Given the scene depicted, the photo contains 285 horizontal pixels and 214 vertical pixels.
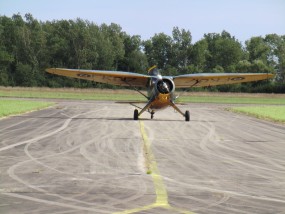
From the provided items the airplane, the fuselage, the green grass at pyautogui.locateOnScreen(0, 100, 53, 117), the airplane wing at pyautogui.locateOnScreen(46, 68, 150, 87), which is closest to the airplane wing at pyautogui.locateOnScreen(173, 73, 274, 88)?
the airplane

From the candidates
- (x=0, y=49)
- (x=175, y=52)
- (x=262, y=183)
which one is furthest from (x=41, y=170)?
(x=175, y=52)

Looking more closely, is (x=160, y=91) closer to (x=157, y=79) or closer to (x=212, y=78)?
(x=157, y=79)

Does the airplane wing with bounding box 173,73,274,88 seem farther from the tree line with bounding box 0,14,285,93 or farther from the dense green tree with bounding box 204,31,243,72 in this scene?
the dense green tree with bounding box 204,31,243,72

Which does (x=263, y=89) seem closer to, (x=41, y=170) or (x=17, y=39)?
(x=17, y=39)

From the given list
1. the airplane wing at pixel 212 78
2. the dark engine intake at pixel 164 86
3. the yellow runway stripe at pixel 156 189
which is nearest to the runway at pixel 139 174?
the yellow runway stripe at pixel 156 189

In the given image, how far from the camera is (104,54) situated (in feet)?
334

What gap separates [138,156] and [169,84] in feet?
44.0

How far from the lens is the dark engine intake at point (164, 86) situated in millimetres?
25297

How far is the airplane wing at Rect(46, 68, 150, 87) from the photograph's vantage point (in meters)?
27.0

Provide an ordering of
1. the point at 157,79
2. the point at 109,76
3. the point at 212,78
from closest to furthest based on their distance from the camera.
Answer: the point at 157,79 < the point at 109,76 < the point at 212,78

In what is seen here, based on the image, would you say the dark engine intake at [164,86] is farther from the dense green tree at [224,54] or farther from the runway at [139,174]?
the dense green tree at [224,54]

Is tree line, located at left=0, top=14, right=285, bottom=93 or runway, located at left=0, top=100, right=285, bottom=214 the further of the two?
tree line, located at left=0, top=14, right=285, bottom=93

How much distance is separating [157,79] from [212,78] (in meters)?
5.02

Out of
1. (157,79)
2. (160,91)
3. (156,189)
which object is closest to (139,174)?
(156,189)
